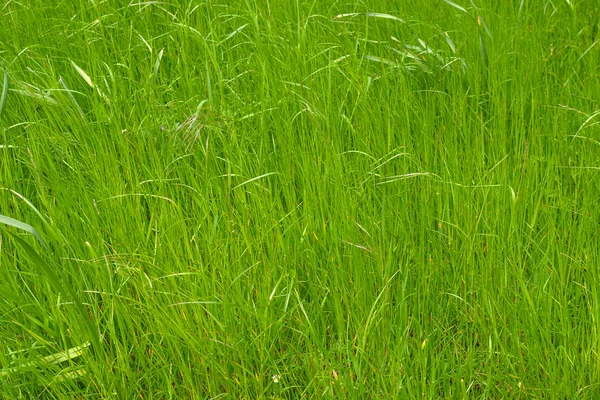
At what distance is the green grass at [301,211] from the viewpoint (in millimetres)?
1598

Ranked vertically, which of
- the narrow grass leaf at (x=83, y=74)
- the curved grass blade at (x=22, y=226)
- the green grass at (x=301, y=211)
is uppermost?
the narrow grass leaf at (x=83, y=74)

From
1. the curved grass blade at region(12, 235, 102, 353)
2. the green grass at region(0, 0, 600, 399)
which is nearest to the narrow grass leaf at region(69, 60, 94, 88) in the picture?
the green grass at region(0, 0, 600, 399)

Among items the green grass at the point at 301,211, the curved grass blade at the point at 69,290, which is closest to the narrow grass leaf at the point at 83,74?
the green grass at the point at 301,211

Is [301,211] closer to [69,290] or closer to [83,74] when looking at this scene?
[69,290]

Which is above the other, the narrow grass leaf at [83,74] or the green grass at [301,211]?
the narrow grass leaf at [83,74]

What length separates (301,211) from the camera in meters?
1.96

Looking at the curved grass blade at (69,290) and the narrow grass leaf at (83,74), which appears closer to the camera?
the curved grass blade at (69,290)

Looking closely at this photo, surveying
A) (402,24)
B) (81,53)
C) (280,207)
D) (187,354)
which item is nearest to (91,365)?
(187,354)

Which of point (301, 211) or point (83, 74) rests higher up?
point (83, 74)

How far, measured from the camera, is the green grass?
1.60m

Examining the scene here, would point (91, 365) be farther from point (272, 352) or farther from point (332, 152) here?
point (332, 152)

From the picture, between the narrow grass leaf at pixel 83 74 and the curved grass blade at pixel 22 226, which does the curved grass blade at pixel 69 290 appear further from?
the narrow grass leaf at pixel 83 74

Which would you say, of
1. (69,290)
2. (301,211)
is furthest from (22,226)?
(301,211)

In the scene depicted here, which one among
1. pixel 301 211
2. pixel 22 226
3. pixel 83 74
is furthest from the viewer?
pixel 83 74
